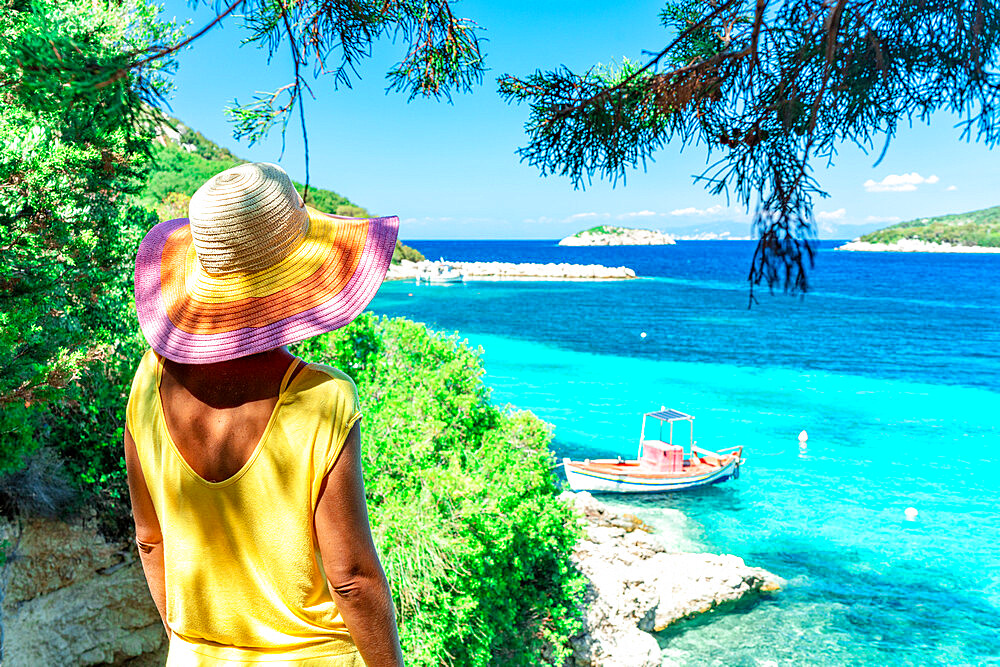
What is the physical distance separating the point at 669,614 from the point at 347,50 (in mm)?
14228

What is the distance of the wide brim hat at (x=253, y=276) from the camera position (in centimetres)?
123

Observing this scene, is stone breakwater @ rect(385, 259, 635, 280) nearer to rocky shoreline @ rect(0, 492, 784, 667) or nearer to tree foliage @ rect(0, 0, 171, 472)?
rocky shoreline @ rect(0, 492, 784, 667)

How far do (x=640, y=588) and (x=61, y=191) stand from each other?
13.0 metres

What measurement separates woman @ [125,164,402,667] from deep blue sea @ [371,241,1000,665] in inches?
40.0

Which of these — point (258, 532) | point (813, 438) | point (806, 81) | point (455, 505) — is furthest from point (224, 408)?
point (813, 438)

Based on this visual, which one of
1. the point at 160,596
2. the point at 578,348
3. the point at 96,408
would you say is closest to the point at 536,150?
the point at 160,596

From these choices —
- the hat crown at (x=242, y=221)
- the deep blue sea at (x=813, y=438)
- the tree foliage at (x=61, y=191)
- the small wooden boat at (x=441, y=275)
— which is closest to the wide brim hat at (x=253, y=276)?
the hat crown at (x=242, y=221)

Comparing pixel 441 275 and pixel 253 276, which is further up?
pixel 441 275

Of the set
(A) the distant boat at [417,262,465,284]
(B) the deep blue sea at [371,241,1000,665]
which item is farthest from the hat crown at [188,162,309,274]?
(A) the distant boat at [417,262,465,284]

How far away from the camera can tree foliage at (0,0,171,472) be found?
2.17 meters

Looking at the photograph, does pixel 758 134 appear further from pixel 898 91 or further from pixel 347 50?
pixel 347 50

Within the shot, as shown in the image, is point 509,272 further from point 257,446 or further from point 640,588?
point 257,446

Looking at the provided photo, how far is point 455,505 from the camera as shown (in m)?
8.18

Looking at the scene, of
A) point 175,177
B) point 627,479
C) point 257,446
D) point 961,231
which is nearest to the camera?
point 257,446
